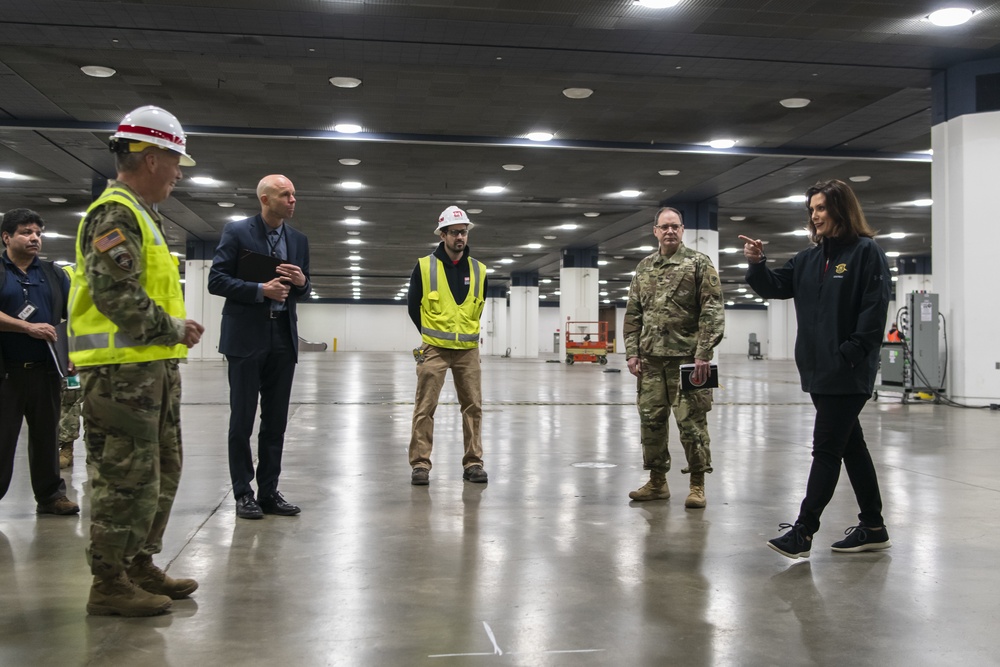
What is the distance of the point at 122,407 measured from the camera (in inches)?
105

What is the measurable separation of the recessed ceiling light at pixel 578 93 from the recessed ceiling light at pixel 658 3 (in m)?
2.98

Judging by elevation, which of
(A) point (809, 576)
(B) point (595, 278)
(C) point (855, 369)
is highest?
(B) point (595, 278)

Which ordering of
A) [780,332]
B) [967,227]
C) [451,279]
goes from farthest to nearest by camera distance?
1. [780,332]
2. [967,227]
3. [451,279]

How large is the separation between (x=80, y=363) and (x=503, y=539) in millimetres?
1945

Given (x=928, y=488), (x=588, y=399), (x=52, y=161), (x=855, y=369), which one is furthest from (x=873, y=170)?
(x=52, y=161)

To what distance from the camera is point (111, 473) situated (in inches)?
106

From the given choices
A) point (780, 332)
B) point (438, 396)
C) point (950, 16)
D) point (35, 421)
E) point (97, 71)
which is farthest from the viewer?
point (780, 332)

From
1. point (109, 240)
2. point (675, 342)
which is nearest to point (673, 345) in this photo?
point (675, 342)

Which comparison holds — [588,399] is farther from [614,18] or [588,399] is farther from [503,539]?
[503,539]

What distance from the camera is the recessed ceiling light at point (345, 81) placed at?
36.8 ft

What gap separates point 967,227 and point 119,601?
11106 millimetres

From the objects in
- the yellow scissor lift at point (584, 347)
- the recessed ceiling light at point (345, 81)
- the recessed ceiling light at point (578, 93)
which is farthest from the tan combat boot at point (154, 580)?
the yellow scissor lift at point (584, 347)

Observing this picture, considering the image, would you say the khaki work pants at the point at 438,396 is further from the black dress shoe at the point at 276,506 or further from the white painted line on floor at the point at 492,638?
the white painted line on floor at the point at 492,638

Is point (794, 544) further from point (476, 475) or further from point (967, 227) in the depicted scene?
point (967, 227)
